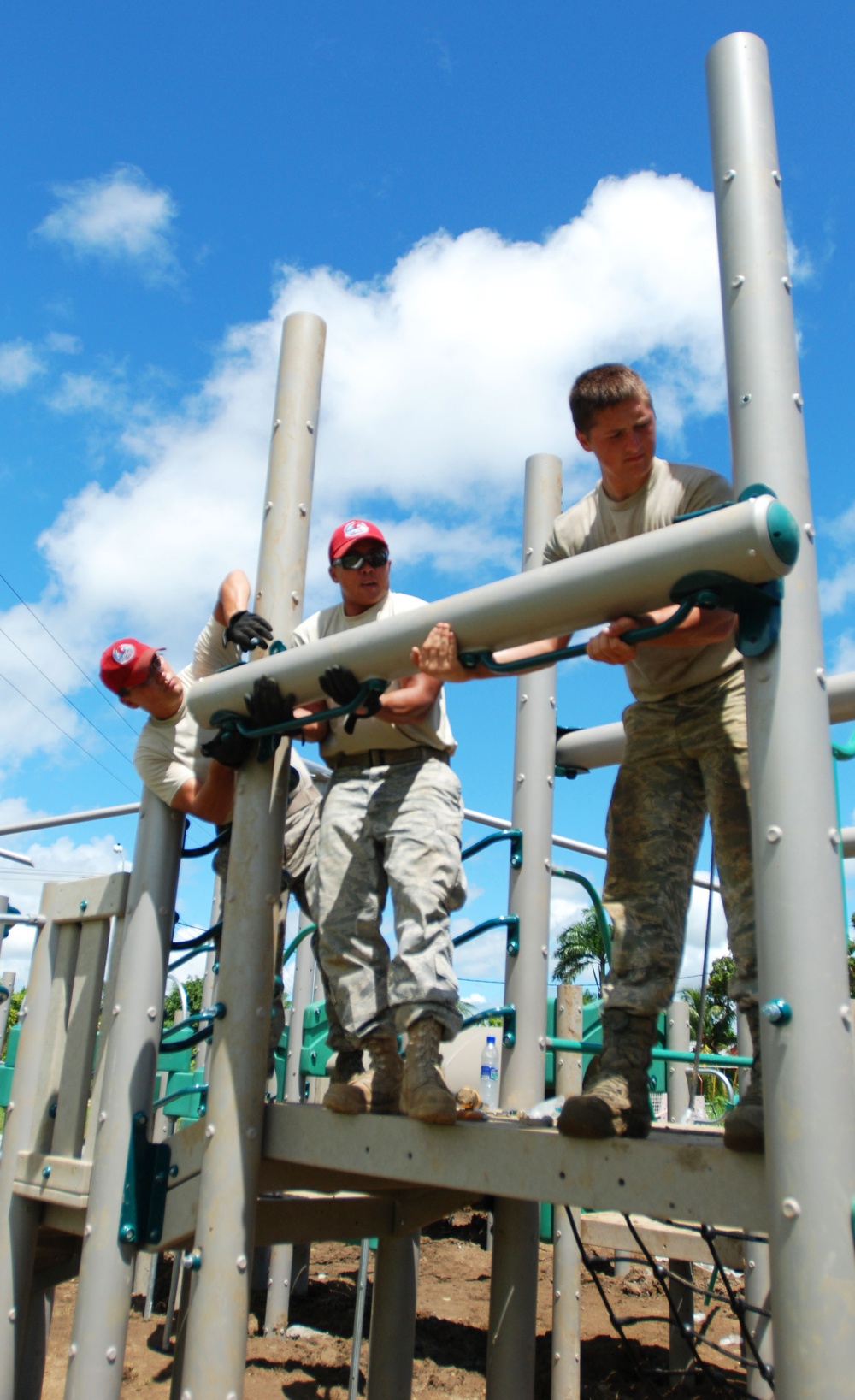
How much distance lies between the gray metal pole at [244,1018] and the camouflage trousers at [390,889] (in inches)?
7.6

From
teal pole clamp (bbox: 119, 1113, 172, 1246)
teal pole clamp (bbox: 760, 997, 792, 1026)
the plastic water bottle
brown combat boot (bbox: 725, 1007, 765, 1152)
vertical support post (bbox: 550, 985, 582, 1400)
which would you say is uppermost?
the plastic water bottle

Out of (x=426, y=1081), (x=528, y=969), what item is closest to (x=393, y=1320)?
(x=528, y=969)

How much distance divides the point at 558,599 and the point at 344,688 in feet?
2.19

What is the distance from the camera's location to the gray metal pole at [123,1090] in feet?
9.61

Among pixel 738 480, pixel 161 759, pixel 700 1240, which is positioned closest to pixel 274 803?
pixel 161 759

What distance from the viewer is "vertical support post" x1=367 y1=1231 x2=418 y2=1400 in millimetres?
3691

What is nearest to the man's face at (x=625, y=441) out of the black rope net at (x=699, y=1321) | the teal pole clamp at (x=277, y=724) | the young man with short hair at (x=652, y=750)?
the young man with short hair at (x=652, y=750)

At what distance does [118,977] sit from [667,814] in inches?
70.5

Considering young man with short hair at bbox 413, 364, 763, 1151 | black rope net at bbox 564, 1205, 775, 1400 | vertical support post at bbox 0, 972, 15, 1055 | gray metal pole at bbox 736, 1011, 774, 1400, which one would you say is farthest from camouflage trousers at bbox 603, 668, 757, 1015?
vertical support post at bbox 0, 972, 15, 1055

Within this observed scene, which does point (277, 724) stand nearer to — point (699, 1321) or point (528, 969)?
point (528, 969)

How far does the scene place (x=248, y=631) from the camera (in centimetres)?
314

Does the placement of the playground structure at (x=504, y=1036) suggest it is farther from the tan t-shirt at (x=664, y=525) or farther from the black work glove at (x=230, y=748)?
the tan t-shirt at (x=664, y=525)

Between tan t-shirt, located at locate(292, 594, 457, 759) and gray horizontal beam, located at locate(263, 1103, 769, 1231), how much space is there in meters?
0.93

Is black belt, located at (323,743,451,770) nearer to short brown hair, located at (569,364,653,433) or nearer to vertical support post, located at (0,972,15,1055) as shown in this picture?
short brown hair, located at (569,364,653,433)
